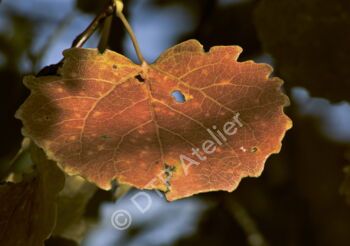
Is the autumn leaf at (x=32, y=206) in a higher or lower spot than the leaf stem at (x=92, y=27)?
lower

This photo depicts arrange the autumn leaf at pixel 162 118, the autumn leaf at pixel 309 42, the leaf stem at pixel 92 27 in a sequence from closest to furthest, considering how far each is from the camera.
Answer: the autumn leaf at pixel 162 118
the leaf stem at pixel 92 27
the autumn leaf at pixel 309 42

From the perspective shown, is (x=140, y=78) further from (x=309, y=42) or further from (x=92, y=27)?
(x=309, y=42)

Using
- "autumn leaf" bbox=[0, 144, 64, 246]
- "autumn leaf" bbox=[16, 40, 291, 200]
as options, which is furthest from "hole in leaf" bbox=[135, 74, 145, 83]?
"autumn leaf" bbox=[0, 144, 64, 246]

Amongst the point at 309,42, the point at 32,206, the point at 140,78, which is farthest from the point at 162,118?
the point at 309,42

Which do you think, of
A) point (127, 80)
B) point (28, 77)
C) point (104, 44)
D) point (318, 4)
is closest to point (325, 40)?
point (318, 4)

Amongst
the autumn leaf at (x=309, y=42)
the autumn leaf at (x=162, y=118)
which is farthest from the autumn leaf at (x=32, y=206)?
the autumn leaf at (x=309, y=42)

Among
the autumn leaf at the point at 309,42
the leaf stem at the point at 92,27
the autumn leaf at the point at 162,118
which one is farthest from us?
the autumn leaf at the point at 309,42

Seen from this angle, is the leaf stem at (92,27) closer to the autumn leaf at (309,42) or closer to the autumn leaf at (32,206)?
the autumn leaf at (32,206)
